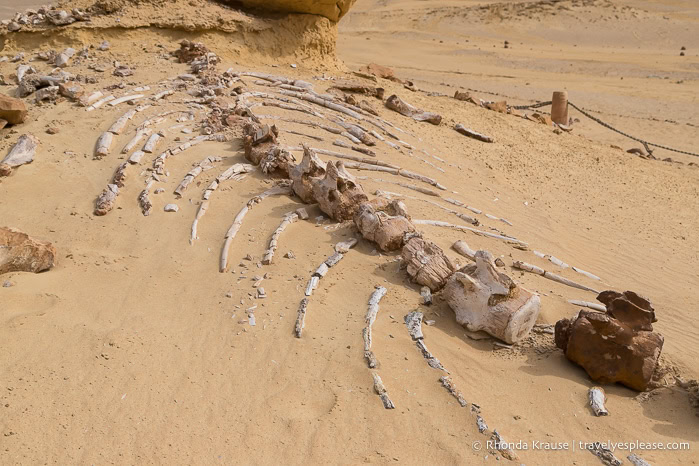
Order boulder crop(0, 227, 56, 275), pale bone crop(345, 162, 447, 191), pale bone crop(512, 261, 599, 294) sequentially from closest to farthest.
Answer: boulder crop(0, 227, 56, 275), pale bone crop(512, 261, 599, 294), pale bone crop(345, 162, 447, 191)

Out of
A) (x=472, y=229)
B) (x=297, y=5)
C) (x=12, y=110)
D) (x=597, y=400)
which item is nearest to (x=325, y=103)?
(x=297, y=5)

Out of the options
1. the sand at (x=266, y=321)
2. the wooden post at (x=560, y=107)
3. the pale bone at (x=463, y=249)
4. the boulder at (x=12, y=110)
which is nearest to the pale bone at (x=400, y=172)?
the sand at (x=266, y=321)

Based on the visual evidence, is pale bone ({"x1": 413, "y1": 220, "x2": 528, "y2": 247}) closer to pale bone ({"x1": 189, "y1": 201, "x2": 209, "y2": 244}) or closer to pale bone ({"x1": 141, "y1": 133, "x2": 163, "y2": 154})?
pale bone ({"x1": 189, "y1": 201, "x2": 209, "y2": 244})

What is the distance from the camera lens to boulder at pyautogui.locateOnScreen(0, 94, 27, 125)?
6195 millimetres

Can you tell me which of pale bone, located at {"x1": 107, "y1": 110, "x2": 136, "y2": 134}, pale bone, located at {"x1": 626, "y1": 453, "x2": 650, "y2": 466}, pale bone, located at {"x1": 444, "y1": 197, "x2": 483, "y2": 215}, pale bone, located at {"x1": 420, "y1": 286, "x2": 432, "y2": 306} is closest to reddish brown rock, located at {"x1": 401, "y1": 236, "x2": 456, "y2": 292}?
pale bone, located at {"x1": 420, "y1": 286, "x2": 432, "y2": 306}

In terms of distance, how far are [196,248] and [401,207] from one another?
1.77 meters

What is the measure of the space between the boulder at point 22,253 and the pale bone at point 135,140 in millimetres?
1648

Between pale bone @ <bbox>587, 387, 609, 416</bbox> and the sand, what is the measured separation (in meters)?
0.06

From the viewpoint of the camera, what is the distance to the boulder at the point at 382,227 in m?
4.85

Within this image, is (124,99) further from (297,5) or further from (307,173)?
(297,5)

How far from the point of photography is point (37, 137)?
6.17m

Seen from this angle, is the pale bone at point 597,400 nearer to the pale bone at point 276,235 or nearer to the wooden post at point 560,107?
the pale bone at point 276,235

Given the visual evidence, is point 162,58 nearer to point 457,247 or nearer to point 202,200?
point 202,200

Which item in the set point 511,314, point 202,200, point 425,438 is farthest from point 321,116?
point 425,438
